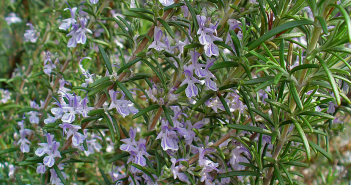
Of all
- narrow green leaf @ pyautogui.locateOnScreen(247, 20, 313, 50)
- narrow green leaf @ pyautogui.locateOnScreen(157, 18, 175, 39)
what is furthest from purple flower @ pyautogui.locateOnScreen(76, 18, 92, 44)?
narrow green leaf @ pyautogui.locateOnScreen(247, 20, 313, 50)

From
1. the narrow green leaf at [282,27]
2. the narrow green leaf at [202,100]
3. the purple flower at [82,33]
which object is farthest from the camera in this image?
the purple flower at [82,33]

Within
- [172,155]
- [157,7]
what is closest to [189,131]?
[172,155]

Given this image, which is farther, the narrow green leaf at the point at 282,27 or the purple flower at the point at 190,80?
the purple flower at the point at 190,80

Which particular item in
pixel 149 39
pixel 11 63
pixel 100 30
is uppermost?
pixel 149 39

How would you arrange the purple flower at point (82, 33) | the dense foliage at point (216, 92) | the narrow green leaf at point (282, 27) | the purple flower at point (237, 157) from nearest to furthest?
1. the narrow green leaf at point (282, 27)
2. the dense foliage at point (216, 92)
3. the purple flower at point (237, 157)
4. the purple flower at point (82, 33)

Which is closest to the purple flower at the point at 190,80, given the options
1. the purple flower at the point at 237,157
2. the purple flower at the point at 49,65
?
the purple flower at the point at 237,157

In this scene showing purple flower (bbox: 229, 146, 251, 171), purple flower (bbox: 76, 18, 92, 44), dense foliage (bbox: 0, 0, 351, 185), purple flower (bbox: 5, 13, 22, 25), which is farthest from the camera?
purple flower (bbox: 5, 13, 22, 25)

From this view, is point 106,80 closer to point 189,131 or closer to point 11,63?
point 189,131

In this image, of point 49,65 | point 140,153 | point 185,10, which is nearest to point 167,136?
point 140,153

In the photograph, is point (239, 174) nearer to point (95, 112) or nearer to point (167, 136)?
point (167, 136)

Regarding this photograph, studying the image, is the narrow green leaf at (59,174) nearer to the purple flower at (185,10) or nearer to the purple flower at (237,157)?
the purple flower at (237,157)

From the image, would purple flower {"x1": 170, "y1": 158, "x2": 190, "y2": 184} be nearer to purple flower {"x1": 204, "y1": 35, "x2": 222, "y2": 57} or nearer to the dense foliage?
the dense foliage
